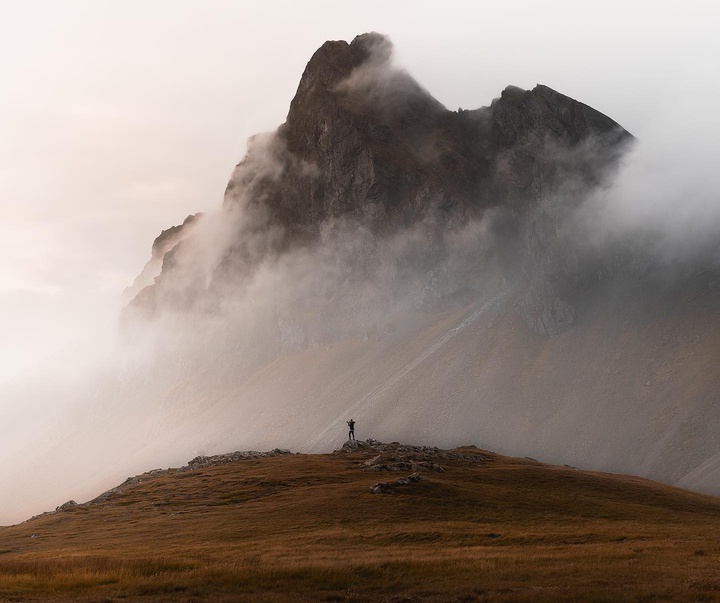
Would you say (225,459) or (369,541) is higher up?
(225,459)

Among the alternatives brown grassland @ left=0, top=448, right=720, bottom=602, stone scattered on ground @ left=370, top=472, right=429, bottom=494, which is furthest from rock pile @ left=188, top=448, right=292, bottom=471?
stone scattered on ground @ left=370, top=472, right=429, bottom=494

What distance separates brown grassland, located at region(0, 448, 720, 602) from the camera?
34719 mm

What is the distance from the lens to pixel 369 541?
5600 cm

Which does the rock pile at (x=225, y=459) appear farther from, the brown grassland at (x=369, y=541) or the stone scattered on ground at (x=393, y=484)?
the stone scattered on ground at (x=393, y=484)

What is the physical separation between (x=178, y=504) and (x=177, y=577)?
56.6m

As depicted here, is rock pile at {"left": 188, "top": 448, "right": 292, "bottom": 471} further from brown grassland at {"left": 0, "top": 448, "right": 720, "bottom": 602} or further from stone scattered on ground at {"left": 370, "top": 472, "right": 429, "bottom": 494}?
stone scattered on ground at {"left": 370, "top": 472, "right": 429, "bottom": 494}

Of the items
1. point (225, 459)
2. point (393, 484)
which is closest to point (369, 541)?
point (393, 484)

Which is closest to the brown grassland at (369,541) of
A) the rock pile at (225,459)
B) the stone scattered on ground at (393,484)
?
the stone scattered on ground at (393,484)

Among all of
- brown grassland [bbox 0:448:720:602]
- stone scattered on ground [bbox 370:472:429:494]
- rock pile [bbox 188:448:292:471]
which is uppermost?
rock pile [bbox 188:448:292:471]

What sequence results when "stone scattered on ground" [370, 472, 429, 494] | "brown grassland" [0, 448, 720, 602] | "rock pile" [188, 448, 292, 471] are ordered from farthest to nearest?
1. "rock pile" [188, 448, 292, 471]
2. "stone scattered on ground" [370, 472, 429, 494]
3. "brown grassland" [0, 448, 720, 602]

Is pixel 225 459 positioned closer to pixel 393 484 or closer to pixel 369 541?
pixel 393 484

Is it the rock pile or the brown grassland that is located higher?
the rock pile

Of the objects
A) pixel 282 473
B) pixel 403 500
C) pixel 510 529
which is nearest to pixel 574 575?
pixel 510 529

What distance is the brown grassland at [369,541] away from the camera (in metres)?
34.7
